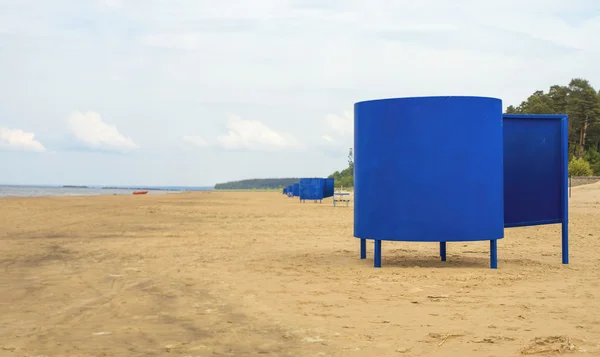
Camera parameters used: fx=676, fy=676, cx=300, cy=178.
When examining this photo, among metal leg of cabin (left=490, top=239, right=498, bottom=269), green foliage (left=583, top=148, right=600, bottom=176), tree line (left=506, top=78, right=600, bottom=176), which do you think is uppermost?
tree line (left=506, top=78, right=600, bottom=176)

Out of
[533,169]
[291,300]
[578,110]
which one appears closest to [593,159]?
[578,110]

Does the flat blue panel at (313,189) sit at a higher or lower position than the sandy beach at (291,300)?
higher

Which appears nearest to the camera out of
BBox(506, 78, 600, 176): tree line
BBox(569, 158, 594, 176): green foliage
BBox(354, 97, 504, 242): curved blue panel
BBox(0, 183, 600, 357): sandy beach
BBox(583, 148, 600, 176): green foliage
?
BBox(0, 183, 600, 357): sandy beach

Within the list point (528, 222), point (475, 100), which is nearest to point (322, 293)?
point (475, 100)

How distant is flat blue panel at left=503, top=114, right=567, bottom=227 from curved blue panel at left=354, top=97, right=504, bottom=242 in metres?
1.10

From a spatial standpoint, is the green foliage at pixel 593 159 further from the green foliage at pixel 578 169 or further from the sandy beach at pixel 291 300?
the sandy beach at pixel 291 300

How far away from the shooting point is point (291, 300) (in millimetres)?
7645

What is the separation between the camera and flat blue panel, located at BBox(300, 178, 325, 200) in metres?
45.9

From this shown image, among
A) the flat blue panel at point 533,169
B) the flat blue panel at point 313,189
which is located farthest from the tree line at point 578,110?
the flat blue panel at point 533,169

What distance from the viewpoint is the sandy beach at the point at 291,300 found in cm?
556

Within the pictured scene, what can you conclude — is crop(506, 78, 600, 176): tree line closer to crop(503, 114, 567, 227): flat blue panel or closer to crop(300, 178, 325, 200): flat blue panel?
crop(300, 178, 325, 200): flat blue panel

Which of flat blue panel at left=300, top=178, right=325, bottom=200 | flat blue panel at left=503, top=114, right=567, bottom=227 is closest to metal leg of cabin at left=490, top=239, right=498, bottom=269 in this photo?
flat blue panel at left=503, top=114, right=567, bottom=227

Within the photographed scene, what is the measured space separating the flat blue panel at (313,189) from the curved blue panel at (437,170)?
3516 centimetres

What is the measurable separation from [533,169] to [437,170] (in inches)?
93.8
